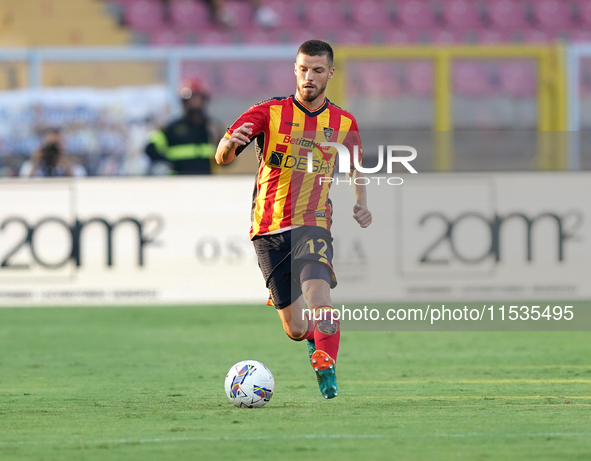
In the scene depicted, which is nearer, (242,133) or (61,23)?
(242,133)

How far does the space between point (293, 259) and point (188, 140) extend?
6147 mm

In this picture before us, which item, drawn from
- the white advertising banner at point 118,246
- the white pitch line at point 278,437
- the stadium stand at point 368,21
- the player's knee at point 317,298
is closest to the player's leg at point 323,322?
the player's knee at point 317,298

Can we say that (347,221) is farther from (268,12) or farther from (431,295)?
(268,12)

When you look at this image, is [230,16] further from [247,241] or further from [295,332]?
[295,332]

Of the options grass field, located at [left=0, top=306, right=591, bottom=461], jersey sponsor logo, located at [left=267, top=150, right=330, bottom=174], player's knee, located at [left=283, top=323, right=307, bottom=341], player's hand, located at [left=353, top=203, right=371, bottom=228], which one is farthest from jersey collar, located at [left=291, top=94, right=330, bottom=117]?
grass field, located at [left=0, top=306, right=591, bottom=461]

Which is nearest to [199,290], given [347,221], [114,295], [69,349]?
[114,295]

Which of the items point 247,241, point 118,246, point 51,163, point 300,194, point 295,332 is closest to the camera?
point 300,194

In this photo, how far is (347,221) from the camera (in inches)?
397

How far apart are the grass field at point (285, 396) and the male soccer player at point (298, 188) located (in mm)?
624

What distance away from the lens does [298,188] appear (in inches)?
219

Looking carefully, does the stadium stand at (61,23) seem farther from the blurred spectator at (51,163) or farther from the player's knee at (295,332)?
the player's knee at (295,332)

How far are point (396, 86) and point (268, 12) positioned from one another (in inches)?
184

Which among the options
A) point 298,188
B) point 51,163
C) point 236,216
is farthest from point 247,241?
point 298,188

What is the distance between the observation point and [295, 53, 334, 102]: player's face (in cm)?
530
